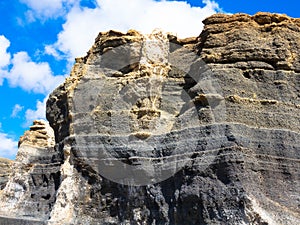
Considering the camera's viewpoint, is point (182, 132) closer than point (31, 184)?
Yes

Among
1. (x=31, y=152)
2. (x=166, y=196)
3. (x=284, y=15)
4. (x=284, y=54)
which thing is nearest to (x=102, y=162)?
(x=166, y=196)

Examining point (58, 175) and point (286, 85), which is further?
point (58, 175)

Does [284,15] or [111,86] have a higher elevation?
[284,15]

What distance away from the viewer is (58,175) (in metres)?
20.5

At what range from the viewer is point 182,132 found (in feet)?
51.3

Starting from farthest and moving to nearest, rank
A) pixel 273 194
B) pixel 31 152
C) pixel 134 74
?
1. pixel 31 152
2. pixel 134 74
3. pixel 273 194

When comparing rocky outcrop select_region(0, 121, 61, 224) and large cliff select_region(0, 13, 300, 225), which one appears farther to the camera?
rocky outcrop select_region(0, 121, 61, 224)

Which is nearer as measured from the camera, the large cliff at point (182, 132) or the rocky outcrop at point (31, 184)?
the large cliff at point (182, 132)

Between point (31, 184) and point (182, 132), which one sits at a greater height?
point (182, 132)

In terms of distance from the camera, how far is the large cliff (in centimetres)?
1381

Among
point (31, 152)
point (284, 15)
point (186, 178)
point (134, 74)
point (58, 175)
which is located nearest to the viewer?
point (186, 178)

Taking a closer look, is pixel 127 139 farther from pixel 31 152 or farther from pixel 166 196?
pixel 31 152

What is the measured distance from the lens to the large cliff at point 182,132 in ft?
45.3

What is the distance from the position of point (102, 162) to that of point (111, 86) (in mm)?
3795
